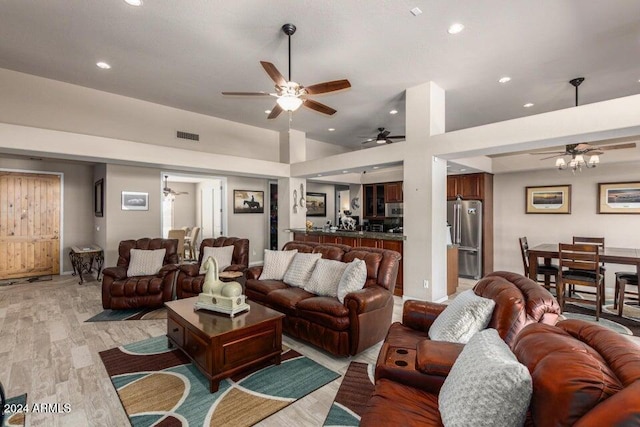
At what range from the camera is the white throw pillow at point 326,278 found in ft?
11.0

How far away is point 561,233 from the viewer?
20.5ft

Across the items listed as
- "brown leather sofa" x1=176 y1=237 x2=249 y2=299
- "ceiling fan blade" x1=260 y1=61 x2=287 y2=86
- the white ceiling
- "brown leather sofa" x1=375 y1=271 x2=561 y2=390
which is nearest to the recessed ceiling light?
the white ceiling

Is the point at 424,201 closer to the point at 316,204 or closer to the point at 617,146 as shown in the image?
the point at 617,146

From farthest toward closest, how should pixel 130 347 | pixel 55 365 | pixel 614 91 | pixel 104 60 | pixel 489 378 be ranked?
1. pixel 614 91
2. pixel 104 60
3. pixel 130 347
4. pixel 55 365
5. pixel 489 378

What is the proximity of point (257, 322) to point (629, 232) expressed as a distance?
6.79 metres

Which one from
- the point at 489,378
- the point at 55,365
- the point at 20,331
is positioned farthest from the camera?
the point at 20,331

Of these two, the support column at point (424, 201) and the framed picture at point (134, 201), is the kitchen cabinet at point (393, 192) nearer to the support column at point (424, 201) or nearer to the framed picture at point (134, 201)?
the support column at point (424, 201)

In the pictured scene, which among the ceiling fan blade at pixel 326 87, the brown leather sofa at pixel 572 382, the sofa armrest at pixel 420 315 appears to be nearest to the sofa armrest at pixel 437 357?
the brown leather sofa at pixel 572 382

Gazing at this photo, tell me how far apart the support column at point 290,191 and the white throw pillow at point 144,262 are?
312 cm

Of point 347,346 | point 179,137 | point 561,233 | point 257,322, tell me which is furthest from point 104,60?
point 561,233

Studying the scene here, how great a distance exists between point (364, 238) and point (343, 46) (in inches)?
123

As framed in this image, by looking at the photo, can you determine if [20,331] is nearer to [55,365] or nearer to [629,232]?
[55,365]

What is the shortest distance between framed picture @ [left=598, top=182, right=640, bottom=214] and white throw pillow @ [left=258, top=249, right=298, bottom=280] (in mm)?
5898

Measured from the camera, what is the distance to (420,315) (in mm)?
2465
